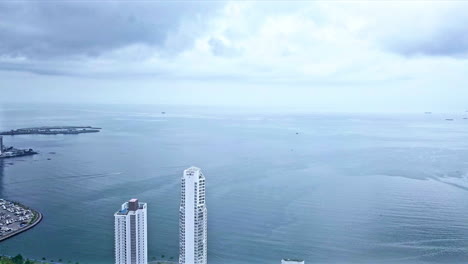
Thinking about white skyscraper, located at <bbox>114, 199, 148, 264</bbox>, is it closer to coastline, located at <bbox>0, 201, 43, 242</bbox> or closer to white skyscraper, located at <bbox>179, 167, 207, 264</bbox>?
white skyscraper, located at <bbox>179, 167, 207, 264</bbox>

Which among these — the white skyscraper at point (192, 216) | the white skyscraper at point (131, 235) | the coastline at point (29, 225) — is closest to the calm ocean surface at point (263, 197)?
the coastline at point (29, 225)

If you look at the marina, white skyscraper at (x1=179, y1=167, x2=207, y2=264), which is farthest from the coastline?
the marina

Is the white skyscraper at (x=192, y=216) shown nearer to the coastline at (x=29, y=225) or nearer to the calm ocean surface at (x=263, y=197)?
the calm ocean surface at (x=263, y=197)

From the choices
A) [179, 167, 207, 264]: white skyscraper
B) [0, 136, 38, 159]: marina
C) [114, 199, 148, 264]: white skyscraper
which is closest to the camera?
[179, 167, 207, 264]: white skyscraper

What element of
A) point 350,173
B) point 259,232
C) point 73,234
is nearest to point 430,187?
point 350,173

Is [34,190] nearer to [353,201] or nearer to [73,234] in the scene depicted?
[73,234]
